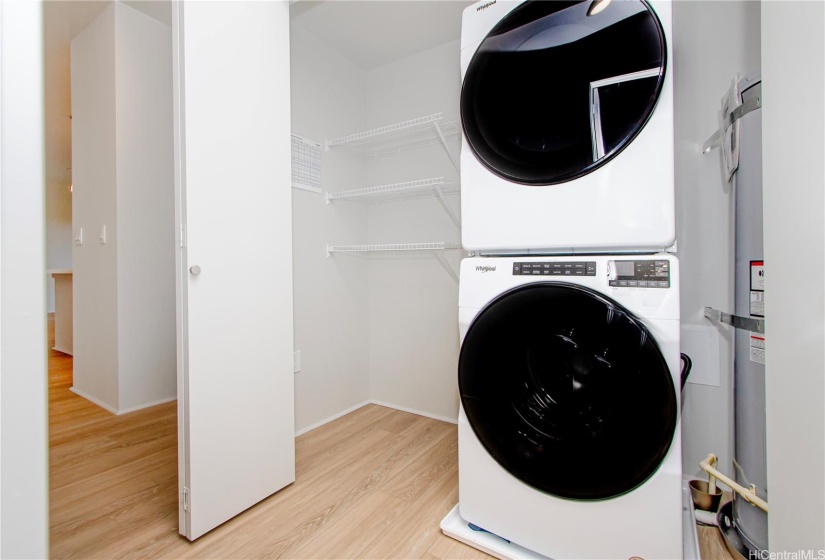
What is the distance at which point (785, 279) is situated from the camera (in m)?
0.74

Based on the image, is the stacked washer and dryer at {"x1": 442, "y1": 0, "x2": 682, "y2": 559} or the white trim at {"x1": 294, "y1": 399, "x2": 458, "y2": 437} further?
the white trim at {"x1": 294, "y1": 399, "x2": 458, "y2": 437}

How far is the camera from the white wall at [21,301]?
0.28 metres

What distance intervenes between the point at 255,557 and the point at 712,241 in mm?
2002

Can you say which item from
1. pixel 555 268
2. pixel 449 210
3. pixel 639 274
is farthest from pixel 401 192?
pixel 639 274

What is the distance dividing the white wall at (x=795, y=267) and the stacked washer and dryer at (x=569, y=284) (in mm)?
192

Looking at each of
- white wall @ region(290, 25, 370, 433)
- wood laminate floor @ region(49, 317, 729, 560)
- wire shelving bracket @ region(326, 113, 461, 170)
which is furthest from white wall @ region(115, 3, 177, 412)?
wire shelving bracket @ region(326, 113, 461, 170)

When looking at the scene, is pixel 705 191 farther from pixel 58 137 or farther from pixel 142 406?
pixel 58 137

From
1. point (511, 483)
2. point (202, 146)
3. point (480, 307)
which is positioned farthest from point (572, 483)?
point (202, 146)

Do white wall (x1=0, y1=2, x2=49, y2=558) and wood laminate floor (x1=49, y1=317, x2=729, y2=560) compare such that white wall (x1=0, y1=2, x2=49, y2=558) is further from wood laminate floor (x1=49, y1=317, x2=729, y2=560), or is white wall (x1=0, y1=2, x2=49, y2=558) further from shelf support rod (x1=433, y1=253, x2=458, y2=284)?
shelf support rod (x1=433, y1=253, x2=458, y2=284)

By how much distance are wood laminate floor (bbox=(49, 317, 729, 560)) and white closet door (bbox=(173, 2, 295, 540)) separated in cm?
12

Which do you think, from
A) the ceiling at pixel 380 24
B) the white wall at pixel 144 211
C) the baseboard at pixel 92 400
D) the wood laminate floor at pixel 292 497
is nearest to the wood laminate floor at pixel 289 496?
the wood laminate floor at pixel 292 497

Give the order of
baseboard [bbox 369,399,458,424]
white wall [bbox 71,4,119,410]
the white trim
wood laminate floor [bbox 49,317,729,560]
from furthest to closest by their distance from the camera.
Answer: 1. white wall [bbox 71,4,119,410]
2. baseboard [bbox 369,399,458,424]
3. the white trim
4. wood laminate floor [bbox 49,317,729,560]

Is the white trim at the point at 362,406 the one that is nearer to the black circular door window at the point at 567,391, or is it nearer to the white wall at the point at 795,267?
the black circular door window at the point at 567,391

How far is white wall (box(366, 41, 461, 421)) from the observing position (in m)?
2.28
